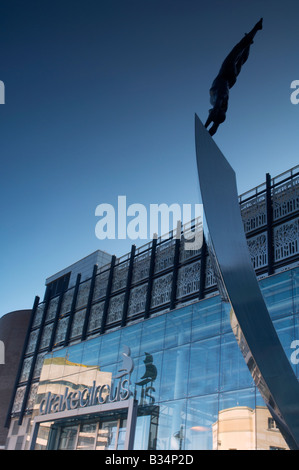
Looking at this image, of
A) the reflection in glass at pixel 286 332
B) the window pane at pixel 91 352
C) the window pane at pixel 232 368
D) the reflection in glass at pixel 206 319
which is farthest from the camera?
the window pane at pixel 91 352

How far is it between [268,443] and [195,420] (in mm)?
3309

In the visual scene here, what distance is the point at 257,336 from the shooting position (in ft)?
23.2

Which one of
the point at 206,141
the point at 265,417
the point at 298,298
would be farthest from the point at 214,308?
the point at 206,141

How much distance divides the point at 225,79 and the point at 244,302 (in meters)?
4.61

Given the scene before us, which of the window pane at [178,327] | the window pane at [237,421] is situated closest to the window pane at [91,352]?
the window pane at [178,327]

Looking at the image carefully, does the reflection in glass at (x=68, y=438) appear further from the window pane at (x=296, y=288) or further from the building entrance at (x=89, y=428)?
the window pane at (x=296, y=288)

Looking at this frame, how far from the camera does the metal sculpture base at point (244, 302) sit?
690 centimetres

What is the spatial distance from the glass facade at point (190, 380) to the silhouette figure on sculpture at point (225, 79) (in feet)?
28.4

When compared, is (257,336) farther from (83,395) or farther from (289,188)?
(83,395)

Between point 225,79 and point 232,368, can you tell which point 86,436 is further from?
point 225,79

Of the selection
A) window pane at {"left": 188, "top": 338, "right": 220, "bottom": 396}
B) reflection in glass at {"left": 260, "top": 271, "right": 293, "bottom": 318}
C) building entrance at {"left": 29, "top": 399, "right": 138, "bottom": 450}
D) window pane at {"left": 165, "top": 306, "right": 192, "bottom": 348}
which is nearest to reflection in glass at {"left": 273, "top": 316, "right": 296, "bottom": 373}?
reflection in glass at {"left": 260, "top": 271, "right": 293, "bottom": 318}

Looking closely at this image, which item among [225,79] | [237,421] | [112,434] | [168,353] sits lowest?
[237,421]

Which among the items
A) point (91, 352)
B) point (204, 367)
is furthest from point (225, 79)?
point (91, 352)

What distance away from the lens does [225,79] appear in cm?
944
